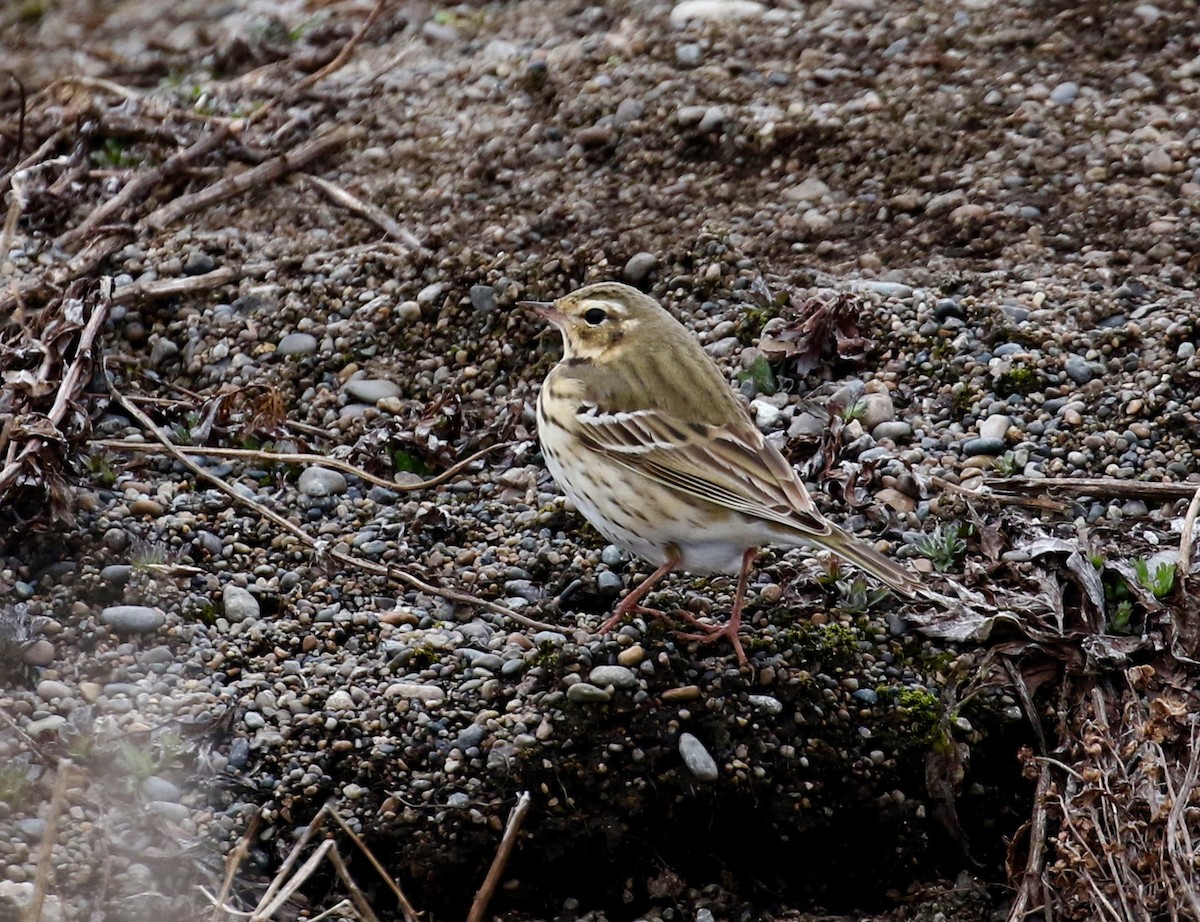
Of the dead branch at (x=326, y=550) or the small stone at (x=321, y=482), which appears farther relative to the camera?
the small stone at (x=321, y=482)

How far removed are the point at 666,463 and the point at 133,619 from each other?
1.80 metres

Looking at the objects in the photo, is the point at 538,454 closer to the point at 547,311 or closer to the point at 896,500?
the point at 547,311

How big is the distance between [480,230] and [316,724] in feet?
8.97

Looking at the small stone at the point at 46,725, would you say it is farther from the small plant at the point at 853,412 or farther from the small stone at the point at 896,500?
the small plant at the point at 853,412

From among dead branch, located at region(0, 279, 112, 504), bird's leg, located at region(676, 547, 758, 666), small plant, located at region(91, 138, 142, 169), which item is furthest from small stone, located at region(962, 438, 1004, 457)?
small plant, located at region(91, 138, 142, 169)

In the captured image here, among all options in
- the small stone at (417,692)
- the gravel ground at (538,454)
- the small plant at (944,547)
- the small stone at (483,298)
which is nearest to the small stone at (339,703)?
the gravel ground at (538,454)

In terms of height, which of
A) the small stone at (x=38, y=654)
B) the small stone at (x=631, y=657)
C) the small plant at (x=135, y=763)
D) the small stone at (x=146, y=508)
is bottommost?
the small stone at (x=631, y=657)

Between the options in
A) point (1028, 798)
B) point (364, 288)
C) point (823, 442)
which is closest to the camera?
point (1028, 798)

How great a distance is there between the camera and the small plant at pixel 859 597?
498 centimetres

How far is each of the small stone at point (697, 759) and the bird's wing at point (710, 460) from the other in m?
0.71

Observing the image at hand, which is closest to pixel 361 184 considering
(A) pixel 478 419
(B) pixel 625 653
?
(A) pixel 478 419

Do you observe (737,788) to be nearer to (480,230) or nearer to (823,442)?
(823,442)

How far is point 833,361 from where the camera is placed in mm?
5887

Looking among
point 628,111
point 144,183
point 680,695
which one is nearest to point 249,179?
point 144,183
